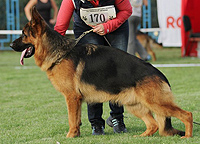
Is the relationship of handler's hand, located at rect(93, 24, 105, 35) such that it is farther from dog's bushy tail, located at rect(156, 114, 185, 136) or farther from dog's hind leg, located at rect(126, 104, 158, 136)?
dog's bushy tail, located at rect(156, 114, 185, 136)

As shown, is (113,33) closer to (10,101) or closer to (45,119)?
(45,119)

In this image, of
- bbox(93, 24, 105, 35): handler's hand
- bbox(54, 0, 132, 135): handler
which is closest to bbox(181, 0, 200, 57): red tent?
bbox(54, 0, 132, 135): handler

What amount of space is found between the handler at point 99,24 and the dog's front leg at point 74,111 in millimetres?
368

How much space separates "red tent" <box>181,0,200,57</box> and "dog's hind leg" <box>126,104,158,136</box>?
10.6 metres

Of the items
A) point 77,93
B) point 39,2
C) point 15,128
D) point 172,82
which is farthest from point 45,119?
point 39,2

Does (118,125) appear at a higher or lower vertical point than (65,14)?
lower

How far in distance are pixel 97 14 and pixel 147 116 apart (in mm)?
1419

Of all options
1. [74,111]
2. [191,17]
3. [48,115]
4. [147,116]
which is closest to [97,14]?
[74,111]

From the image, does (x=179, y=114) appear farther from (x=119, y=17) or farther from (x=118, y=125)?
(x=119, y=17)

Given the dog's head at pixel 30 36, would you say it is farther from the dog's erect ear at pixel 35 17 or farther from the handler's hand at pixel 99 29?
the handler's hand at pixel 99 29

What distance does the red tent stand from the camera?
14.6m

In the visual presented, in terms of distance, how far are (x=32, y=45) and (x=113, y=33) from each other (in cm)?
111

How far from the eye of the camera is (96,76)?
4.09 metres

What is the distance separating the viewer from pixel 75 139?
4.10 m
